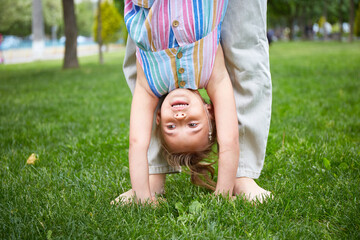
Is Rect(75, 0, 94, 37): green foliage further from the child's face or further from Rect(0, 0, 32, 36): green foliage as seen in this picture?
the child's face

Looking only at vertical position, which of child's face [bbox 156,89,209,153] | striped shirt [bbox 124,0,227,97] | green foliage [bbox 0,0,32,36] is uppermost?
green foliage [bbox 0,0,32,36]

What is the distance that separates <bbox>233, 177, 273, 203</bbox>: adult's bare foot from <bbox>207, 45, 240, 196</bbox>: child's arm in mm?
124

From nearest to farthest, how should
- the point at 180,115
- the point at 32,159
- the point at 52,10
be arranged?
the point at 180,115 → the point at 32,159 → the point at 52,10

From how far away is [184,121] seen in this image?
2.08 m

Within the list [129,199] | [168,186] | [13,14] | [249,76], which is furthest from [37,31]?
[129,199]

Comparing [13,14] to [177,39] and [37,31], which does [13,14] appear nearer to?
[37,31]

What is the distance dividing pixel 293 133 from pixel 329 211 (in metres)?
1.63

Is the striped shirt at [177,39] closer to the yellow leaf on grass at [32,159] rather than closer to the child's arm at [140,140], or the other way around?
the child's arm at [140,140]

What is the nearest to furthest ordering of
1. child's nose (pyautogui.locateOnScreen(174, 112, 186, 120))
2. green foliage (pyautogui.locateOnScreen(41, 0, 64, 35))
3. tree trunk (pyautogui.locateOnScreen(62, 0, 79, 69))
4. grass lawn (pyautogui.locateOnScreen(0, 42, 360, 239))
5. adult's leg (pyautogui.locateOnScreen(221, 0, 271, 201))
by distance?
grass lawn (pyautogui.locateOnScreen(0, 42, 360, 239)) < child's nose (pyautogui.locateOnScreen(174, 112, 186, 120)) < adult's leg (pyautogui.locateOnScreen(221, 0, 271, 201)) < tree trunk (pyautogui.locateOnScreen(62, 0, 79, 69)) < green foliage (pyautogui.locateOnScreen(41, 0, 64, 35))

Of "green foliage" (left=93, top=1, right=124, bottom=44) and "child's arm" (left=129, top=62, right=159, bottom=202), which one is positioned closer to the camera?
"child's arm" (left=129, top=62, right=159, bottom=202)

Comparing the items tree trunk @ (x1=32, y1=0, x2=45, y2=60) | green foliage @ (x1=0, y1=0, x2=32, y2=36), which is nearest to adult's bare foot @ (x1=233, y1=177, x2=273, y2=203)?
tree trunk @ (x1=32, y1=0, x2=45, y2=60)

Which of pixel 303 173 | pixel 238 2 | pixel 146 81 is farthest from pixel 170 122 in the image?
pixel 303 173

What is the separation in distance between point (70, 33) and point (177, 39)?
39.2 ft

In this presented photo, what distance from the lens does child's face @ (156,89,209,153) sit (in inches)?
81.9
